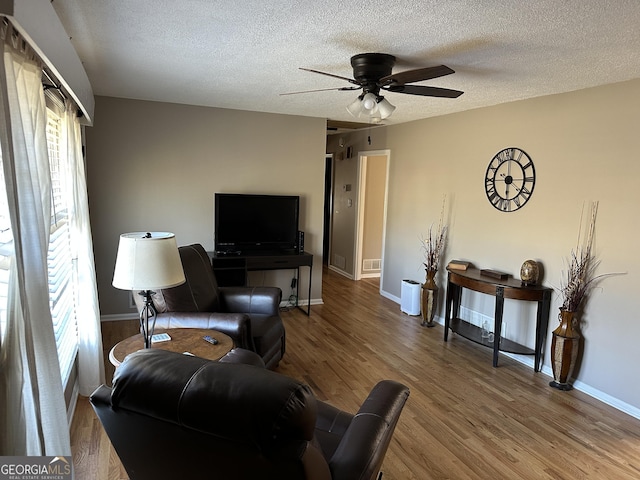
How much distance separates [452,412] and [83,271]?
275 centimetres

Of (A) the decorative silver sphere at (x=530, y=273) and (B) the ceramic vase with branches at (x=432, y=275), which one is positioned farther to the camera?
(B) the ceramic vase with branches at (x=432, y=275)

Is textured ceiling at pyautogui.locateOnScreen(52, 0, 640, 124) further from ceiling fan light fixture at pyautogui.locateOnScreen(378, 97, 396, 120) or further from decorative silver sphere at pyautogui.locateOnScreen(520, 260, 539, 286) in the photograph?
decorative silver sphere at pyautogui.locateOnScreen(520, 260, 539, 286)

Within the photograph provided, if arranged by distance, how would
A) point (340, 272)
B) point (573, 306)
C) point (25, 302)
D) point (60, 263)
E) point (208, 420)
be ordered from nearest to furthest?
point (208, 420) < point (25, 302) < point (60, 263) < point (573, 306) < point (340, 272)

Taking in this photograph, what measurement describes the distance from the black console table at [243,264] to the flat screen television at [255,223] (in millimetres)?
150

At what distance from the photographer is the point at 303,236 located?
16.8 feet

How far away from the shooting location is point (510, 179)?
13.4ft

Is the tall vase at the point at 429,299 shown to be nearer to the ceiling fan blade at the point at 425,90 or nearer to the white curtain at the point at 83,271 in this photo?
the ceiling fan blade at the point at 425,90

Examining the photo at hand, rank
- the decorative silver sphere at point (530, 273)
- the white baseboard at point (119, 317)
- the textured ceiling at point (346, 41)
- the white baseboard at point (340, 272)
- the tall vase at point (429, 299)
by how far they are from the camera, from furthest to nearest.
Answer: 1. the white baseboard at point (340, 272)
2. the tall vase at point (429, 299)
3. the white baseboard at point (119, 317)
4. the decorative silver sphere at point (530, 273)
5. the textured ceiling at point (346, 41)

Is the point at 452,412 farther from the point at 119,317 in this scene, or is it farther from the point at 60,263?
the point at 119,317

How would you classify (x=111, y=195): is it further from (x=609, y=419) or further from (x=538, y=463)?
(x=609, y=419)

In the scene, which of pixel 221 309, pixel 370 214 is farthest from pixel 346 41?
pixel 370 214

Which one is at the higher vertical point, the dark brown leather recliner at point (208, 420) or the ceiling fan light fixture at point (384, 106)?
the ceiling fan light fixture at point (384, 106)

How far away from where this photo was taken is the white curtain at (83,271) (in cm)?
278

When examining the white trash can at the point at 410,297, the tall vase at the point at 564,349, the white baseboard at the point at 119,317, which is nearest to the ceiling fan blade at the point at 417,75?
the tall vase at the point at 564,349
